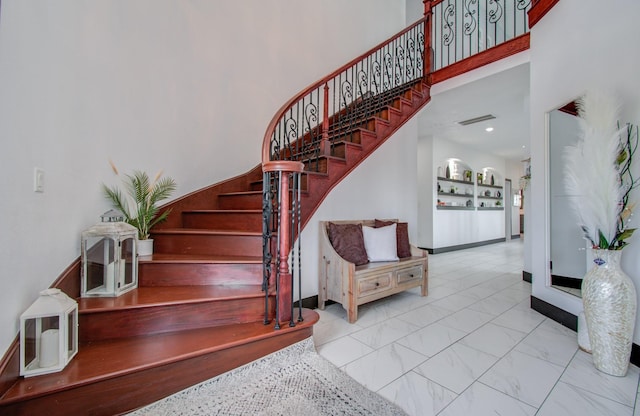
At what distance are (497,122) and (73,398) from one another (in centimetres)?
672

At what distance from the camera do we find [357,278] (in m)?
2.60

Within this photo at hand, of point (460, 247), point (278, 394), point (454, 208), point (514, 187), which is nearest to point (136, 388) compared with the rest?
point (278, 394)

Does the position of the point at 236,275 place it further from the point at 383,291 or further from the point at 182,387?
the point at 383,291

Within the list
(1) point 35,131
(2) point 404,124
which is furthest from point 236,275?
(2) point 404,124

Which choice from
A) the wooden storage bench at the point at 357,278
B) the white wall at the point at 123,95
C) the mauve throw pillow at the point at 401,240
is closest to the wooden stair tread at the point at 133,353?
the white wall at the point at 123,95

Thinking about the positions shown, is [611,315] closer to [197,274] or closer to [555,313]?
[555,313]

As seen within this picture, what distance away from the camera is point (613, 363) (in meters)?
1.70

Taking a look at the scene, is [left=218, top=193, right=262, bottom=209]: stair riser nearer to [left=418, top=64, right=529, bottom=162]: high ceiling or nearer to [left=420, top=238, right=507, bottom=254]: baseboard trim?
[left=418, top=64, right=529, bottom=162]: high ceiling

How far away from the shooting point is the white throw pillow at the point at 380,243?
308cm

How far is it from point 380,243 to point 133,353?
2389 mm

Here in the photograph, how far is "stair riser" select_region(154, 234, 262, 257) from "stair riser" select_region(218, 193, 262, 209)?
568mm

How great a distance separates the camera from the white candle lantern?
50.9 inches

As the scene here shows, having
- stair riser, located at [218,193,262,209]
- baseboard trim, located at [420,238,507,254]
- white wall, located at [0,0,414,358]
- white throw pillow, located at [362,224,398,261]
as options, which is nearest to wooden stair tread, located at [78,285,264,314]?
white wall, located at [0,0,414,358]

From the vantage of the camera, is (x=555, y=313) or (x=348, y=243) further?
(x=348, y=243)
